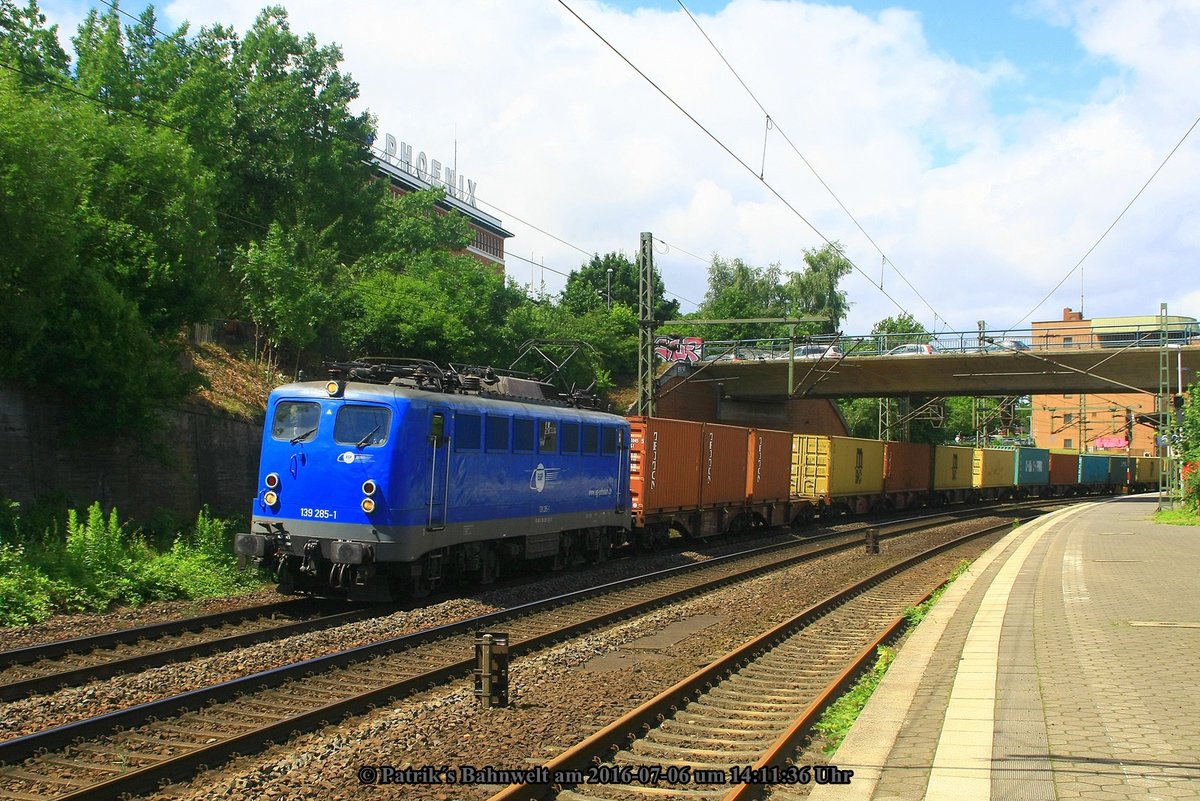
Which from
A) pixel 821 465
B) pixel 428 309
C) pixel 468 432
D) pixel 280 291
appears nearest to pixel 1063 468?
pixel 821 465

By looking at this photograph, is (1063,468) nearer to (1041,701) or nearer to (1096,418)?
(1096,418)

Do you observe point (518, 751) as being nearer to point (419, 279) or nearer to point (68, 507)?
point (68, 507)

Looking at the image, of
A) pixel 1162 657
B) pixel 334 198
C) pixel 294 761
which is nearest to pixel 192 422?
pixel 334 198

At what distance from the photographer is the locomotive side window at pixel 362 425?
1327 cm

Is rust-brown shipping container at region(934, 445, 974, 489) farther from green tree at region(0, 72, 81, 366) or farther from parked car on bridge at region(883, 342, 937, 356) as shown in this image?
Result: green tree at region(0, 72, 81, 366)

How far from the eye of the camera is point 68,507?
18125 millimetres

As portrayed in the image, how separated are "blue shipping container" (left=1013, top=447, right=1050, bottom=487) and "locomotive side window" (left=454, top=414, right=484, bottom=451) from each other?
48.1 metres

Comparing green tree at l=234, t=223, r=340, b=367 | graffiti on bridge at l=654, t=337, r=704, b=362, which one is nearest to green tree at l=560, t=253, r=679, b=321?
graffiti on bridge at l=654, t=337, r=704, b=362

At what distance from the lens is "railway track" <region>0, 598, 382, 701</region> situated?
9.05m

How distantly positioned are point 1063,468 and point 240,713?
63.2 metres

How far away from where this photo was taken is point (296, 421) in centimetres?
1380

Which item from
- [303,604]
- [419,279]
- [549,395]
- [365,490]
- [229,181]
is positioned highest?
[229,181]

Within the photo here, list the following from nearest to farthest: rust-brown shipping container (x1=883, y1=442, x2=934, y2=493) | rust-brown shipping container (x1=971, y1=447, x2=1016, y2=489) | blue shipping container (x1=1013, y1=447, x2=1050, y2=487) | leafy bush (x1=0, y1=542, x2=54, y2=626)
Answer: leafy bush (x1=0, y1=542, x2=54, y2=626) < rust-brown shipping container (x1=883, y1=442, x2=934, y2=493) < rust-brown shipping container (x1=971, y1=447, x2=1016, y2=489) < blue shipping container (x1=1013, y1=447, x2=1050, y2=487)

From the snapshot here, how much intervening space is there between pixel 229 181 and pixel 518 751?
25.8 metres
